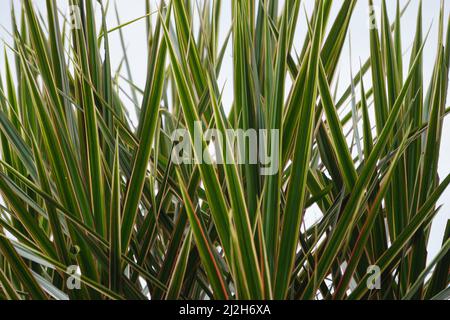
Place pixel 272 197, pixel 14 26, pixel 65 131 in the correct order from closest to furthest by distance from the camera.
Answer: pixel 272 197 < pixel 65 131 < pixel 14 26

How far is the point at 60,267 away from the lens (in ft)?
1.61

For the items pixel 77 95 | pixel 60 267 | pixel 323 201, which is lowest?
pixel 60 267

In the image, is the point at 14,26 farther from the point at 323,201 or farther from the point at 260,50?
the point at 323,201

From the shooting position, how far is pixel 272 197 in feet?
1.54

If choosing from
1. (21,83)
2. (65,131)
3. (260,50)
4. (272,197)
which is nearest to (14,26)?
(21,83)

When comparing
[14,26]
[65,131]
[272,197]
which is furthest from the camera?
[14,26]

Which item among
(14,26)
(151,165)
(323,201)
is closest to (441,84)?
(323,201)

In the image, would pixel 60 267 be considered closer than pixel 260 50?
Yes

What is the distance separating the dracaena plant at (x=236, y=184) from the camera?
1.55ft

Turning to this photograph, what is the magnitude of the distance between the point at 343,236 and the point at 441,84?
21cm

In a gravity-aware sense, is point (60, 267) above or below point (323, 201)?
below

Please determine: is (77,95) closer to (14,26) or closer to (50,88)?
(50,88)

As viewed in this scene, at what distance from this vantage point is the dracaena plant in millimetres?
472

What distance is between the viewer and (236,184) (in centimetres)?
45
